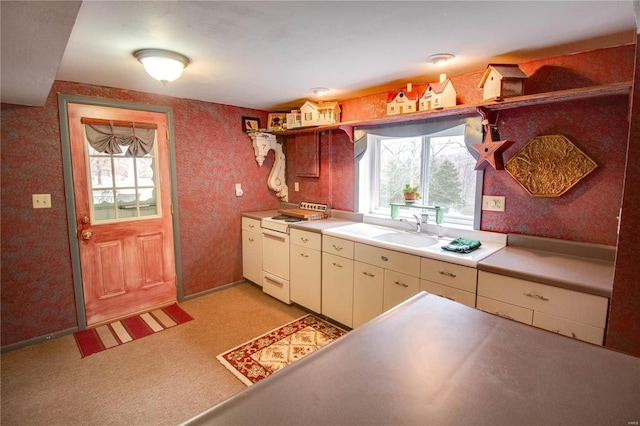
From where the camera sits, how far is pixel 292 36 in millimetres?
1729

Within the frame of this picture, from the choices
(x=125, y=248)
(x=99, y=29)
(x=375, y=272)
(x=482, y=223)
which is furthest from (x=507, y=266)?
(x=125, y=248)

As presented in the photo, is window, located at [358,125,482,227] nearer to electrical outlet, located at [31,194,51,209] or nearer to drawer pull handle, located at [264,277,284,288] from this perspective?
drawer pull handle, located at [264,277,284,288]

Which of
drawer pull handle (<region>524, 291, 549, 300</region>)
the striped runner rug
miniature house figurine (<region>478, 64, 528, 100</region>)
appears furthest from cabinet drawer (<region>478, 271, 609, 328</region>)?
the striped runner rug

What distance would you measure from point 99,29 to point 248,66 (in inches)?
34.3

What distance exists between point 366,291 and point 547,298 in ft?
3.97

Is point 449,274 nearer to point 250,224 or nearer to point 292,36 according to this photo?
point 292,36

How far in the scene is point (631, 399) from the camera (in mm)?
656

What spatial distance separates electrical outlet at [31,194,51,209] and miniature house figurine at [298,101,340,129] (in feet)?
7.73

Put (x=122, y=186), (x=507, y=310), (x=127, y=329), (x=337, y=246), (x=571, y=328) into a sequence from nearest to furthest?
(x=571, y=328), (x=507, y=310), (x=337, y=246), (x=127, y=329), (x=122, y=186)

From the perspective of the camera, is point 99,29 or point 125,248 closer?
point 99,29

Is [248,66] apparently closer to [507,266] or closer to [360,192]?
[360,192]

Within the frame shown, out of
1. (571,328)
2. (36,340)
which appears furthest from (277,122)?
(571,328)

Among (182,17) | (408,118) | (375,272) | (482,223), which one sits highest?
(182,17)

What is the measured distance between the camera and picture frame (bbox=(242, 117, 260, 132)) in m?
3.71
